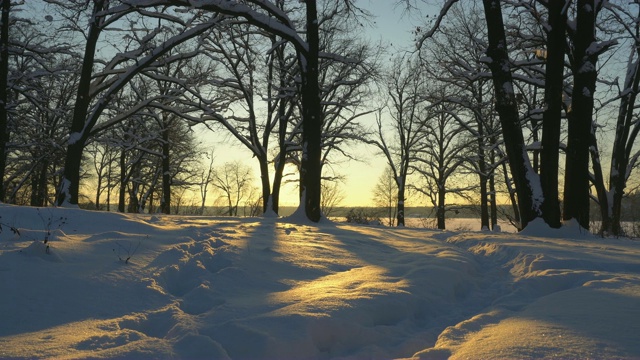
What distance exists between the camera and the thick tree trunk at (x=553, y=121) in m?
9.33

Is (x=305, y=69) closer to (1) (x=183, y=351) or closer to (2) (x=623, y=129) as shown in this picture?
(1) (x=183, y=351)

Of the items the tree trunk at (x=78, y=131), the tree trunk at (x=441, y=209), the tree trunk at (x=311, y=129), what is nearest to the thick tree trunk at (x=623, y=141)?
the tree trunk at (x=441, y=209)

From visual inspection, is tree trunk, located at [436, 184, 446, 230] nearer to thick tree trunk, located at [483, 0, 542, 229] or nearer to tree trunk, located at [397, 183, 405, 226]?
A: tree trunk, located at [397, 183, 405, 226]

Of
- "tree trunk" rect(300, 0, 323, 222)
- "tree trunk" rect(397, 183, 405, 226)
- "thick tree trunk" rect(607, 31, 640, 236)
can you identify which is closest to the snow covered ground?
"tree trunk" rect(300, 0, 323, 222)

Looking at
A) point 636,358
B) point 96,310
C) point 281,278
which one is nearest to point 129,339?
point 96,310

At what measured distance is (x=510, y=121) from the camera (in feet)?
31.4

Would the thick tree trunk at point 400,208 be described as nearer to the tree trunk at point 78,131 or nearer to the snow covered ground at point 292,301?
the tree trunk at point 78,131

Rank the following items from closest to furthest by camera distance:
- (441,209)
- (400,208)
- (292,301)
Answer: (292,301) → (400,208) → (441,209)

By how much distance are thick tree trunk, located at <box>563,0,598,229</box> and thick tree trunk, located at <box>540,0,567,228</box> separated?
0.62m

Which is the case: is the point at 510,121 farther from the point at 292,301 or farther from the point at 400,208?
the point at 400,208

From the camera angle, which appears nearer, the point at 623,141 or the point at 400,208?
the point at 623,141

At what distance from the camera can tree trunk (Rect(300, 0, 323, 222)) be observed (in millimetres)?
10727

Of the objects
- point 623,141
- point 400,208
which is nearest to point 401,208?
point 400,208

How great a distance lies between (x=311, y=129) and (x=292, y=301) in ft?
25.5
